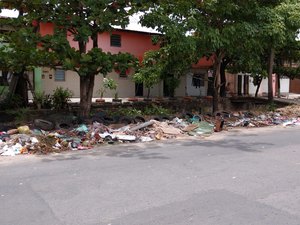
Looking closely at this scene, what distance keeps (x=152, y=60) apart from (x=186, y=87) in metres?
12.3

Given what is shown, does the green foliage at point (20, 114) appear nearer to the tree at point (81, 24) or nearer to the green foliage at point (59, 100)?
the green foliage at point (59, 100)

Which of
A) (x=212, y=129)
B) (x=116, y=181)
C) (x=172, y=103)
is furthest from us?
(x=172, y=103)


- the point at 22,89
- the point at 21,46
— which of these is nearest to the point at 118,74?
the point at 22,89

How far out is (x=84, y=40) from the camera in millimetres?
13023

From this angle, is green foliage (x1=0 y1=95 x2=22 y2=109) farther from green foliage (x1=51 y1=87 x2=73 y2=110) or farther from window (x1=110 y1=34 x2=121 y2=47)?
window (x1=110 y1=34 x2=121 y2=47)

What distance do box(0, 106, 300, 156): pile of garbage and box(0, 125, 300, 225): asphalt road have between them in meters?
0.83

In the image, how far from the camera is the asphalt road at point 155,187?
5.04 metres

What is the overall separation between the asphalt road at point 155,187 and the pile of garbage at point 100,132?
2.73 ft

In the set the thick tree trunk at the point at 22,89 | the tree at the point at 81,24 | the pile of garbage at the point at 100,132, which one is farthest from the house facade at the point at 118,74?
the tree at the point at 81,24

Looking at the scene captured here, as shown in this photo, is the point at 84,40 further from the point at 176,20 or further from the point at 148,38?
the point at 148,38

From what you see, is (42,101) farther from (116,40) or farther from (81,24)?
(116,40)

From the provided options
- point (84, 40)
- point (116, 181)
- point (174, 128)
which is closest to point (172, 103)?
point (174, 128)

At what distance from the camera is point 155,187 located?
253 inches

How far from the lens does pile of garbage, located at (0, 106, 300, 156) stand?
10430 mm
